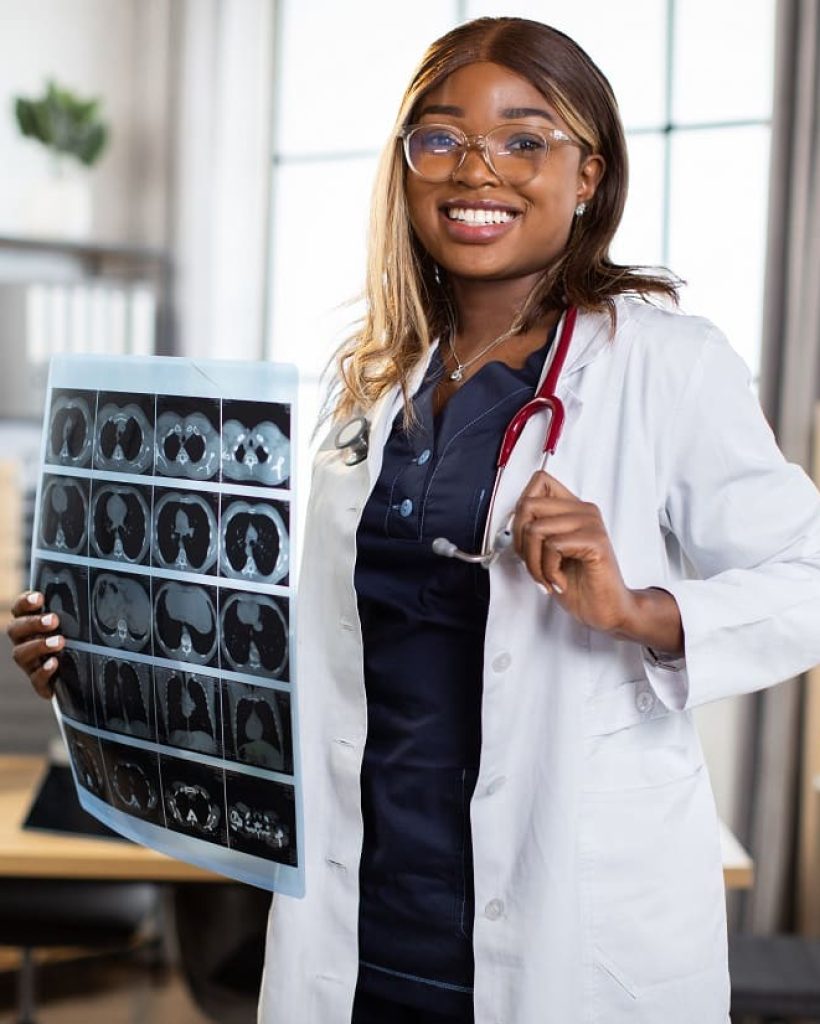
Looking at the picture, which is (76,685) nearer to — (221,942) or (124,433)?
(124,433)

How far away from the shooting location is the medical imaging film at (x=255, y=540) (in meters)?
1.13

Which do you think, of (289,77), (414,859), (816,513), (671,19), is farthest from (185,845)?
(289,77)

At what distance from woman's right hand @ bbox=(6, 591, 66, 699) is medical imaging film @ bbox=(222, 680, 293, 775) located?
0.22 meters

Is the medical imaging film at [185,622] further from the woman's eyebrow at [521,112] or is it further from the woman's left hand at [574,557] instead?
the woman's eyebrow at [521,112]

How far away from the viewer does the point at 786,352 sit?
283 centimetres

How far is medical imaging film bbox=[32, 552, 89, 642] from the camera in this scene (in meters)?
1.26

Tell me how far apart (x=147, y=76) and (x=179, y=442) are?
2.61 m

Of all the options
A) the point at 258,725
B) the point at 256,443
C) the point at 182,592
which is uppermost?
the point at 256,443

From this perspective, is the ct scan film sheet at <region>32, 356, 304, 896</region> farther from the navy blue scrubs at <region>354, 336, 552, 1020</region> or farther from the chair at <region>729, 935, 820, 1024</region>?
the chair at <region>729, 935, 820, 1024</region>

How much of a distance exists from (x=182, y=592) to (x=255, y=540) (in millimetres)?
97

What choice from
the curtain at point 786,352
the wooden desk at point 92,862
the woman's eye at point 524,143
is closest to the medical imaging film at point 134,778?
the woman's eye at point 524,143

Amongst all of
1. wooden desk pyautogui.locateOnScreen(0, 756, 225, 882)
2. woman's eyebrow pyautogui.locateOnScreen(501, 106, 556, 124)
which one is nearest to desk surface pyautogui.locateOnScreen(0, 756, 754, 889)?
wooden desk pyautogui.locateOnScreen(0, 756, 225, 882)

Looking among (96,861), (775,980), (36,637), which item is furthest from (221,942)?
→ (36,637)

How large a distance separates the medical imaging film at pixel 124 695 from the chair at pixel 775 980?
145 centimetres
